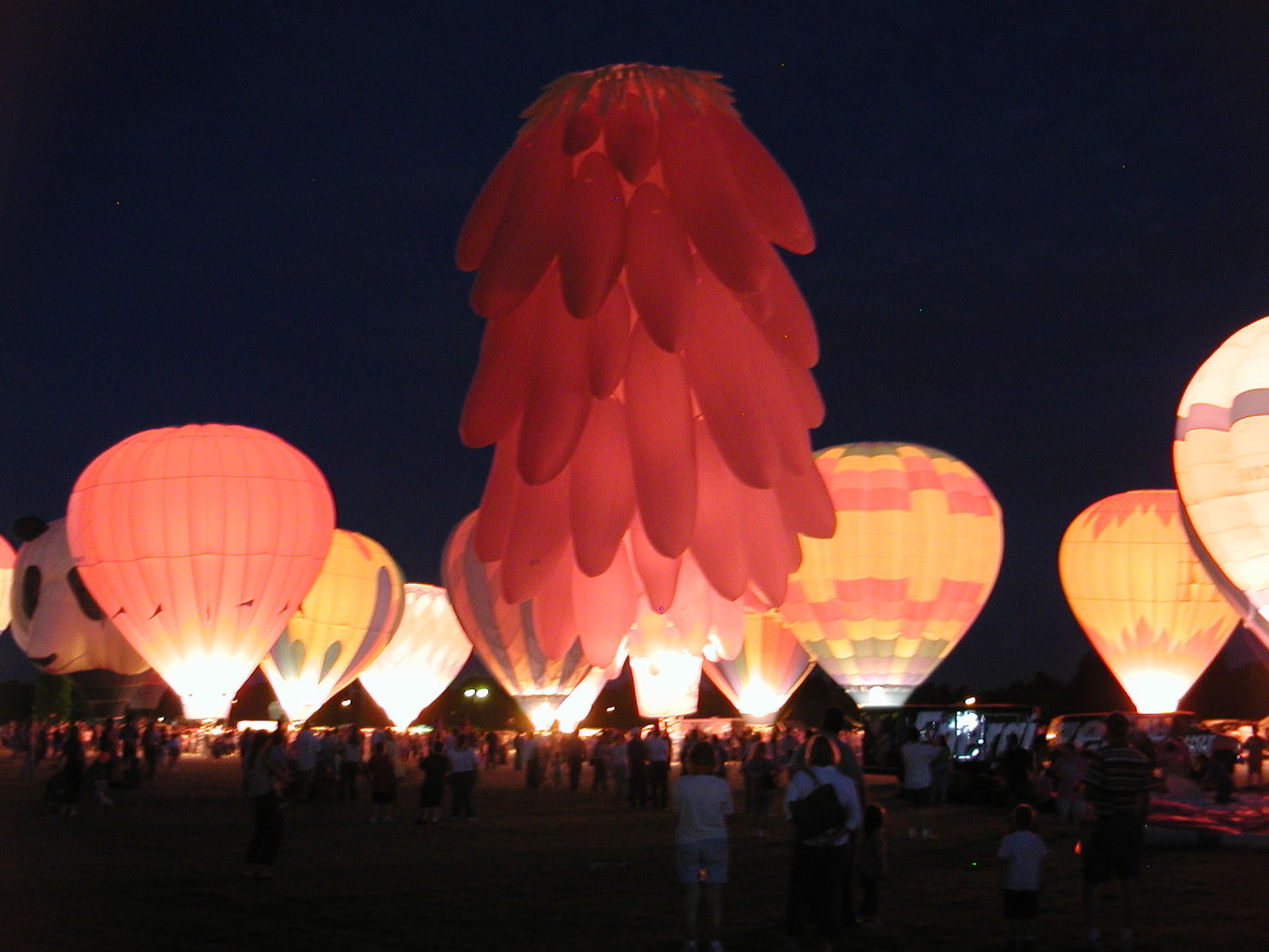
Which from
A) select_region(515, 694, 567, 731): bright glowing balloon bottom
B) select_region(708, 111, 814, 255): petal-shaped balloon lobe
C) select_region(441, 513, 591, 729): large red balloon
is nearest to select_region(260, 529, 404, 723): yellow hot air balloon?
select_region(441, 513, 591, 729): large red balloon

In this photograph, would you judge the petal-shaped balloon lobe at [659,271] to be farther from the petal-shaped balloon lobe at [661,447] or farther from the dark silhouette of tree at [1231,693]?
the dark silhouette of tree at [1231,693]

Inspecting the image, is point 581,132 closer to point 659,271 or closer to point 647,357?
point 659,271

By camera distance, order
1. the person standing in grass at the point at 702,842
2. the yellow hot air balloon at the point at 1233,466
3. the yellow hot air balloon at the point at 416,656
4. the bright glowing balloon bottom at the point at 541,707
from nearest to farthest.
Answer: the person standing in grass at the point at 702,842 < the yellow hot air balloon at the point at 1233,466 < the bright glowing balloon bottom at the point at 541,707 < the yellow hot air balloon at the point at 416,656

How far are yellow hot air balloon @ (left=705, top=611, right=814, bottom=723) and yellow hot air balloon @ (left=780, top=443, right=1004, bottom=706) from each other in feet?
28.8

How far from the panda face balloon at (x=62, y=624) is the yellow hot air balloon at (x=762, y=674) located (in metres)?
16.9

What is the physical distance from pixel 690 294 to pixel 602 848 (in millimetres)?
10065

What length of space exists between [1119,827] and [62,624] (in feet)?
125

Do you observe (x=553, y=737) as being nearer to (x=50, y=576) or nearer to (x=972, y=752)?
(x=972, y=752)

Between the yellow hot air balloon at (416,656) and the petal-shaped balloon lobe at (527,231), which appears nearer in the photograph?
the petal-shaped balloon lobe at (527,231)

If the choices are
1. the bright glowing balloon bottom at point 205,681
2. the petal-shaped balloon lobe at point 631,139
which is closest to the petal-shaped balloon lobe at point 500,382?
the petal-shaped balloon lobe at point 631,139

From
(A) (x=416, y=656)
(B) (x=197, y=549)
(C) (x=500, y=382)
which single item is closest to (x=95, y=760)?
(B) (x=197, y=549)

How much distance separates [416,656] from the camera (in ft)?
175

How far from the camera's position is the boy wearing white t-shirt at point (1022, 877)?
7.92 metres

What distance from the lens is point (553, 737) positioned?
35.8 metres
